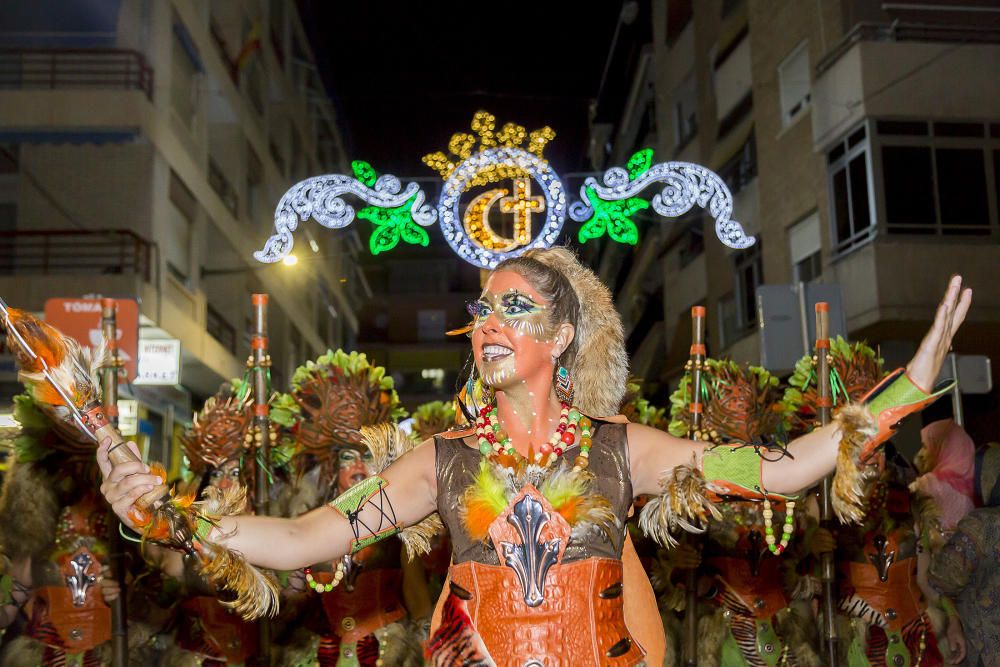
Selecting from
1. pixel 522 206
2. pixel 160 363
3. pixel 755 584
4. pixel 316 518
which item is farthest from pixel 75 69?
pixel 316 518

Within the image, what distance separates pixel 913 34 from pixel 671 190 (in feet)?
25.2

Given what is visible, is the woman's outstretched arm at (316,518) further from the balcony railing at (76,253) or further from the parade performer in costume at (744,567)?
the balcony railing at (76,253)

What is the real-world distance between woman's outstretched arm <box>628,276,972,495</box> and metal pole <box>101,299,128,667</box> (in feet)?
10.5

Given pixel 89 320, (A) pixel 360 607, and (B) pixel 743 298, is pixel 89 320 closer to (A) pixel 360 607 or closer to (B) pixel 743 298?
(A) pixel 360 607

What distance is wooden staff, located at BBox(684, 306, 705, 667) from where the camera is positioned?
23.1ft

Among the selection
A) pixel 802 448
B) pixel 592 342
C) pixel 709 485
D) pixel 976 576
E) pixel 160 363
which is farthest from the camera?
pixel 160 363

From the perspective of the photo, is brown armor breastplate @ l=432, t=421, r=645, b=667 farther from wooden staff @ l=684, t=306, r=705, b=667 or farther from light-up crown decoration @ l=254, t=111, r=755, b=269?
light-up crown decoration @ l=254, t=111, r=755, b=269


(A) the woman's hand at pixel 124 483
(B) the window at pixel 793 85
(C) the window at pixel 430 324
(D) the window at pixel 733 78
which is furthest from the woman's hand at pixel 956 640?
(C) the window at pixel 430 324

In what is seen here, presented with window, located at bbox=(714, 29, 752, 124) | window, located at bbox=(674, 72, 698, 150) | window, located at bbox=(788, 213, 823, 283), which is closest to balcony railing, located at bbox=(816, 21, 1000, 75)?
window, located at bbox=(788, 213, 823, 283)

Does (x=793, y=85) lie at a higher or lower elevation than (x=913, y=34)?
higher

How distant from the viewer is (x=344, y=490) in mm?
6559

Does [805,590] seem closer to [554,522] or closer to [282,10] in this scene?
[554,522]

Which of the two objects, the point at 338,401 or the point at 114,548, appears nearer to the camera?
the point at 114,548

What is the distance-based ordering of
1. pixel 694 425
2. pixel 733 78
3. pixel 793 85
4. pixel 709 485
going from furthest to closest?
pixel 733 78 < pixel 793 85 < pixel 694 425 < pixel 709 485
